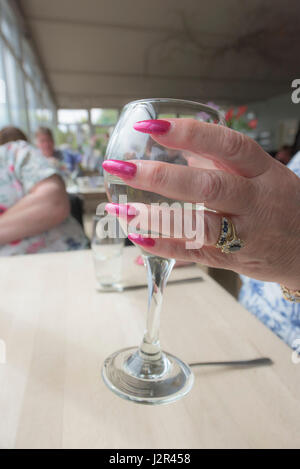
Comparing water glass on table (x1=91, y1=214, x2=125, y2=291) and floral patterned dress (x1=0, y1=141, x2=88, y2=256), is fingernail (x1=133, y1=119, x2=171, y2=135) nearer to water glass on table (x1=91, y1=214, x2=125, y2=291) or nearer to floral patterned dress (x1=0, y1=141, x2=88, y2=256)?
water glass on table (x1=91, y1=214, x2=125, y2=291)

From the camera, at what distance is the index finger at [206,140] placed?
0.63ft

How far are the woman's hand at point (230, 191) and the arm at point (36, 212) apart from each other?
2.06ft

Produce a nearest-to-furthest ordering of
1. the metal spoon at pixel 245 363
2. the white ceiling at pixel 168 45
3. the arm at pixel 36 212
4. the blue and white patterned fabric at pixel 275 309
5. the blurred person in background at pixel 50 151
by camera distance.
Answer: the metal spoon at pixel 245 363 → the blue and white patterned fabric at pixel 275 309 → the arm at pixel 36 212 → the blurred person in background at pixel 50 151 → the white ceiling at pixel 168 45

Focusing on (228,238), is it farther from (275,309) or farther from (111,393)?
(275,309)

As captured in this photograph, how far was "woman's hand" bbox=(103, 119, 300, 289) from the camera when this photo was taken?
20 cm

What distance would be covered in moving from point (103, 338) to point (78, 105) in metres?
10.2

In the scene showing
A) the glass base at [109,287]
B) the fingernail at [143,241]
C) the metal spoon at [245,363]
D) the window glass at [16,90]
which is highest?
the window glass at [16,90]

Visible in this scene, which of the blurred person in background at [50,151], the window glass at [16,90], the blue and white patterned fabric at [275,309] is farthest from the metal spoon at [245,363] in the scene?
the window glass at [16,90]

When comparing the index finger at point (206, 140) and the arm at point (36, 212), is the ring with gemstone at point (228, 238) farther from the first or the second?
the arm at point (36, 212)

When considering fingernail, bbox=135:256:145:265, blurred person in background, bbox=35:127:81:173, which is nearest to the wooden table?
fingernail, bbox=135:256:145:265

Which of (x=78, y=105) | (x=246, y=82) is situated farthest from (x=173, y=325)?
(x=78, y=105)

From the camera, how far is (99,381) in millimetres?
271

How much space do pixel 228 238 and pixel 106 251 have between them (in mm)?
282

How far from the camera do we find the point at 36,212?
2.68 feet
